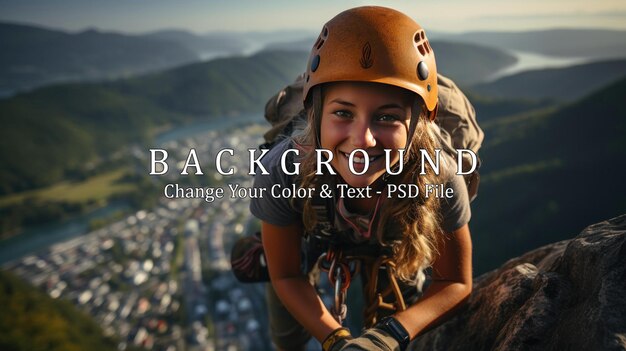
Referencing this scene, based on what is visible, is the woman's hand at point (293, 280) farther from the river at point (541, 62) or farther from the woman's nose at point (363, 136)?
the river at point (541, 62)

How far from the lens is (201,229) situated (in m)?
50.0

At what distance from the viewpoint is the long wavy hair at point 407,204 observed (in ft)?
7.27

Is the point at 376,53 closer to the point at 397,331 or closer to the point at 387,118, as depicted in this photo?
the point at 387,118

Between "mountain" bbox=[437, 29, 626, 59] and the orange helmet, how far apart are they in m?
91.4

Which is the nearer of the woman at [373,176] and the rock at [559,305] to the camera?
the rock at [559,305]

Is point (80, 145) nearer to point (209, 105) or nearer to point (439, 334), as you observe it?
point (209, 105)

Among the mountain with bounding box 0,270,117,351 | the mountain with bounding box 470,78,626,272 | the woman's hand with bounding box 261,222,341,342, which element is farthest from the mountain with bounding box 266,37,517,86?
the woman's hand with bounding box 261,222,341,342

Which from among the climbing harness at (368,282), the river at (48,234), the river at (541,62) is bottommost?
the river at (48,234)

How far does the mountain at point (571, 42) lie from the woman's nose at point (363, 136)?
91781mm

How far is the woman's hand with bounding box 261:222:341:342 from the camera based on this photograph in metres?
2.48

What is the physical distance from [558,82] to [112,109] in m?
110

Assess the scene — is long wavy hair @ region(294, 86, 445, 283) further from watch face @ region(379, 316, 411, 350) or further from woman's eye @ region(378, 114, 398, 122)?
watch face @ region(379, 316, 411, 350)

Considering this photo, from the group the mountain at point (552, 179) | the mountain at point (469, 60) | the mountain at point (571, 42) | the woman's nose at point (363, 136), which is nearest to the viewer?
the woman's nose at point (363, 136)

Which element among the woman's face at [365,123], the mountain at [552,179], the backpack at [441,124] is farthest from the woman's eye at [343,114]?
the mountain at [552,179]
